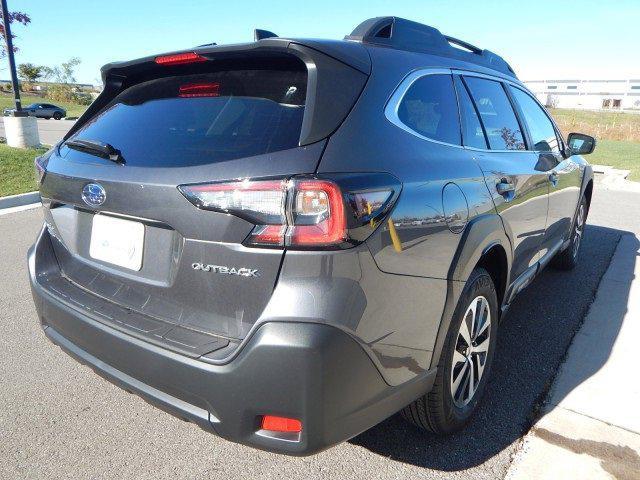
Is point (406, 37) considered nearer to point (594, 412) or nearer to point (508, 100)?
point (508, 100)

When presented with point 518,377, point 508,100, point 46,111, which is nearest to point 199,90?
point 508,100

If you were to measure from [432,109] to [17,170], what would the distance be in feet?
31.3

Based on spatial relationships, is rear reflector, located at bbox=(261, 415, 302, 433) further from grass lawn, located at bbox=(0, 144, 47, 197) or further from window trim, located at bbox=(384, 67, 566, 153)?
grass lawn, located at bbox=(0, 144, 47, 197)

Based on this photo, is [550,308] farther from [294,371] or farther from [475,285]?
[294,371]

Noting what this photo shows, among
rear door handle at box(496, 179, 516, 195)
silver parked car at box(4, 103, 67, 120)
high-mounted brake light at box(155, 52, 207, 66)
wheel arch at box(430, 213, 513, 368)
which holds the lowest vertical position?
silver parked car at box(4, 103, 67, 120)

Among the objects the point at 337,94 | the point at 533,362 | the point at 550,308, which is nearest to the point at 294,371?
the point at 337,94

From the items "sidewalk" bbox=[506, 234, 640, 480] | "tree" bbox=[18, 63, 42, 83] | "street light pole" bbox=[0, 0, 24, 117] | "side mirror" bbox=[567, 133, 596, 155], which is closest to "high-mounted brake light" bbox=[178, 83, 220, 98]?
"sidewalk" bbox=[506, 234, 640, 480]

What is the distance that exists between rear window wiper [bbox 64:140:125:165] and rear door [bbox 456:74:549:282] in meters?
1.62

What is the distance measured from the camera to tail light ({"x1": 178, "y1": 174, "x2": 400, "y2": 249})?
1586 millimetres

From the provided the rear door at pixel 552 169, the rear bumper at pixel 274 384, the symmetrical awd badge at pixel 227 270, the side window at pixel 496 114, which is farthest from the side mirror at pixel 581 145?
the symmetrical awd badge at pixel 227 270

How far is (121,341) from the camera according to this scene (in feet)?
6.14

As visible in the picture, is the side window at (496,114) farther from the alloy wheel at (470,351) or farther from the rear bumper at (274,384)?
the rear bumper at (274,384)

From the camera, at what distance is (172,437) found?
243 cm

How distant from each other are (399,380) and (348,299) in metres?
0.49
